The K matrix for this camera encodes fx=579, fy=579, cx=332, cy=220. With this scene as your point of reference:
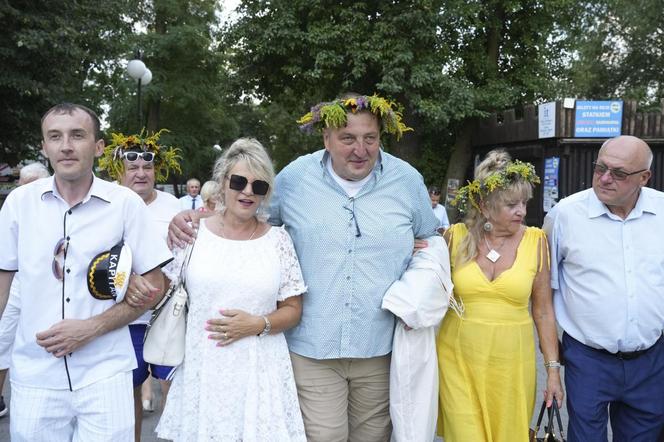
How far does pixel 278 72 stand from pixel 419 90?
4.67m

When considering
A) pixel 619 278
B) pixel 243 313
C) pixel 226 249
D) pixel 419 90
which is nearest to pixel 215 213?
pixel 226 249

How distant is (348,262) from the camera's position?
10.3 feet

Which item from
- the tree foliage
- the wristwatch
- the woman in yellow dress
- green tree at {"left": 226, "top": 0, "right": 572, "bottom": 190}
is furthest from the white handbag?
the tree foliage

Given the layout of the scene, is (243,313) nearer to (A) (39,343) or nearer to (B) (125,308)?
(B) (125,308)

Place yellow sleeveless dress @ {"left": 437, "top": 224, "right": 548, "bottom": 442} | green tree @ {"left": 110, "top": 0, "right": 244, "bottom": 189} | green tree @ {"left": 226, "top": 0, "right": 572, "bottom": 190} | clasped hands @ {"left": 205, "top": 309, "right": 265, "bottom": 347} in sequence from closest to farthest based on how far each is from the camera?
clasped hands @ {"left": 205, "top": 309, "right": 265, "bottom": 347}, yellow sleeveless dress @ {"left": 437, "top": 224, "right": 548, "bottom": 442}, green tree @ {"left": 226, "top": 0, "right": 572, "bottom": 190}, green tree @ {"left": 110, "top": 0, "right": 244, "bottom": 189}

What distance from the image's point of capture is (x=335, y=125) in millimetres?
3150

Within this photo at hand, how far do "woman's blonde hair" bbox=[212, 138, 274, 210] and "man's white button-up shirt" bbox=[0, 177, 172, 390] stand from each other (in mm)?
576

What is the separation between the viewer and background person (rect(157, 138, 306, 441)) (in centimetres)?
282

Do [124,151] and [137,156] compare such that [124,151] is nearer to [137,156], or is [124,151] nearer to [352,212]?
[137,156]

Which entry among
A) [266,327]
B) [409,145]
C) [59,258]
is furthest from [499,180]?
[409,145]

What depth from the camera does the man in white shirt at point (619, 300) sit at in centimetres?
309

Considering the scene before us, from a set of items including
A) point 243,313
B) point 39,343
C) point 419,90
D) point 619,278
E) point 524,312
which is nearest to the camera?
point 39,343

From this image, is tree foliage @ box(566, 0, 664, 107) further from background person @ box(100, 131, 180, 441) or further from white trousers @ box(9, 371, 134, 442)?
white trousers @ box(9, 371, 134, 442)

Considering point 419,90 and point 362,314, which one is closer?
point 362,314
